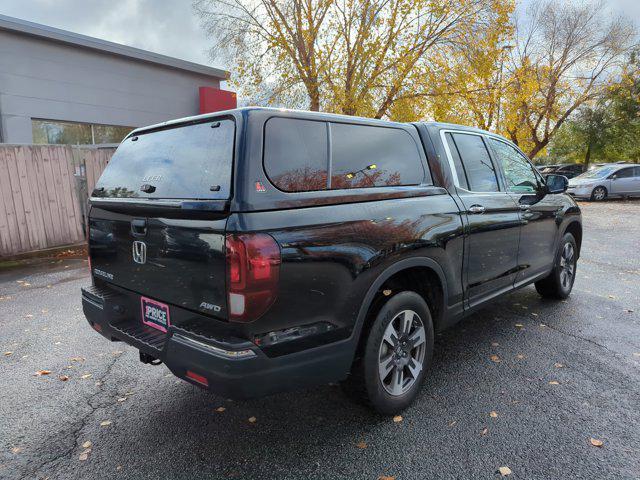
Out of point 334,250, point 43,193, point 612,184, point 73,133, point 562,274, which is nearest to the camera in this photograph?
point 334,250

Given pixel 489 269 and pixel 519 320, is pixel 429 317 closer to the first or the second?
pixel 489 269

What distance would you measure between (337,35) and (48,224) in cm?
1029

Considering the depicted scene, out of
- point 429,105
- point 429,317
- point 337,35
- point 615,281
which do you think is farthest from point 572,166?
point 429,317

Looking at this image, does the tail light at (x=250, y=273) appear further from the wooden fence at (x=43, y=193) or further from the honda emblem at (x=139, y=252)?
the wooden fence at (x=43, y=193)

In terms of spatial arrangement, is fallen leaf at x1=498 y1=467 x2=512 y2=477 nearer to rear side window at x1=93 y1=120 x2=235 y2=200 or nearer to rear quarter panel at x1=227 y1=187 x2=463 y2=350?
rear quarter panel at x1=227 y1=187 x2=463 y2=350

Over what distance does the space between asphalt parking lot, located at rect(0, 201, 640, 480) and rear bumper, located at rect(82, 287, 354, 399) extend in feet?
1.85

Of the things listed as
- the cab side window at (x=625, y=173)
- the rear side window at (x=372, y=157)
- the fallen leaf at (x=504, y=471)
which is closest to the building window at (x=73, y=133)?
the rear side window at (x=372, y=157)

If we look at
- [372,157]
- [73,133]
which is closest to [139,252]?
[372,157]

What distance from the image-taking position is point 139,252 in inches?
101

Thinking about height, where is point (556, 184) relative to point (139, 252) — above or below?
above

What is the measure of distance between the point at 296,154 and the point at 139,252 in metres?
1.12

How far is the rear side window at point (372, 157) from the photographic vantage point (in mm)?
2604

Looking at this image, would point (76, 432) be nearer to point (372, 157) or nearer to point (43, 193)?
point (372, 157)

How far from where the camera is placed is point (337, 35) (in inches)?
548
